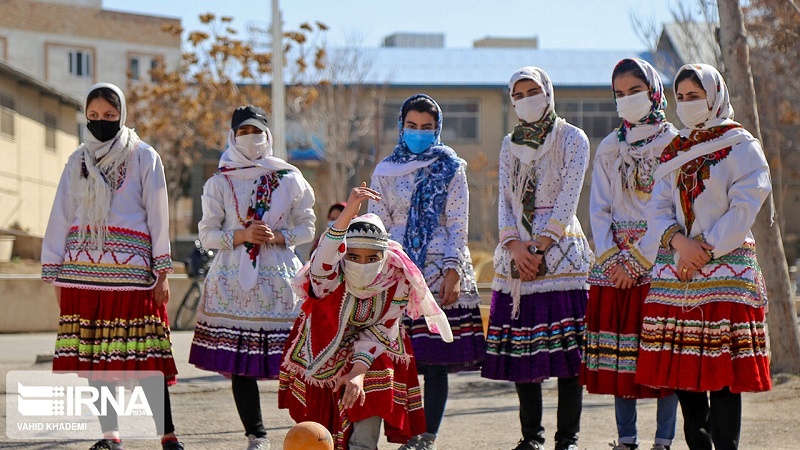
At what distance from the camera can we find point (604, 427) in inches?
294

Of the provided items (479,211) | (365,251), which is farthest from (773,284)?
(479,211)

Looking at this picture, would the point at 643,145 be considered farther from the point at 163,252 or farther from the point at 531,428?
the point at 163,252

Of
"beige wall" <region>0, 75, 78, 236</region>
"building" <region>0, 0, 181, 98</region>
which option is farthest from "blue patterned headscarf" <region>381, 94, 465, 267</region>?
"building" <region>0, 0, 181, 98</region>

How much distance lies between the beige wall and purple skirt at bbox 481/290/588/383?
25.6 m

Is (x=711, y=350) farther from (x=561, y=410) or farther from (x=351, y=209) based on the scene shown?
(x=351, y=209)

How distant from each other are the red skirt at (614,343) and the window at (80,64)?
50166 millimetres

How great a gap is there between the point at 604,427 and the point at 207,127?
994 inches

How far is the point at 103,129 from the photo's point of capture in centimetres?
627

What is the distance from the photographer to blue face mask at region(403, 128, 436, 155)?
6.58m

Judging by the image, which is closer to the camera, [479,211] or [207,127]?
[207,127]

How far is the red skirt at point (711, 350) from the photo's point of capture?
16.7ft

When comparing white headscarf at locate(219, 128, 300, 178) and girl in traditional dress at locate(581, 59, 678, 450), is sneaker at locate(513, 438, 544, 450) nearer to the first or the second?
girl in traditional dress at locate(581, 59, 678, 450)

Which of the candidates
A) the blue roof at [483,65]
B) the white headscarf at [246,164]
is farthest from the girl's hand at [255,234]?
the blue roof at [483,65]

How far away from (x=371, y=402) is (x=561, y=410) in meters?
1.28
